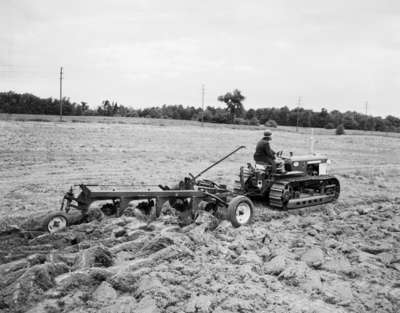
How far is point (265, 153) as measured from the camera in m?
10.4

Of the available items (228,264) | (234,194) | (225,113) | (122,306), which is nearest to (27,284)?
(122,306)

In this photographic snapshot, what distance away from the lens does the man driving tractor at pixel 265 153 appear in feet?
33.5

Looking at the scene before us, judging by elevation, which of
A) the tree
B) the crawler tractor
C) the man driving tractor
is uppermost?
the tree

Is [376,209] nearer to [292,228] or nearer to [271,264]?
[292,228]

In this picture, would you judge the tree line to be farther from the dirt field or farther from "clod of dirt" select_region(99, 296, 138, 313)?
"clod of dirt" select_region(99, 296, 138, 313)

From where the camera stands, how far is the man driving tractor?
33.5ft

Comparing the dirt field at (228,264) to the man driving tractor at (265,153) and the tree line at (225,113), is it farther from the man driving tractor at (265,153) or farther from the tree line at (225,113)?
the tree line at (225,113)

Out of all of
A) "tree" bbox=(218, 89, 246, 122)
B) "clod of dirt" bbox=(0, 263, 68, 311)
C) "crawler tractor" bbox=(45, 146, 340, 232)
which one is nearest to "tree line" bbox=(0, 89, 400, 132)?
"tree" bbox=(218, 89, 246, 122)

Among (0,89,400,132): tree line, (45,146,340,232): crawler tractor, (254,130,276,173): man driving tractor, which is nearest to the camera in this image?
(45,146,340,232): crawler tractor

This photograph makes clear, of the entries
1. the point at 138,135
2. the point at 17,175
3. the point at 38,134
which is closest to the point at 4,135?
the point at 38,134

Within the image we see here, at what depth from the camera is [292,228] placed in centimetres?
906

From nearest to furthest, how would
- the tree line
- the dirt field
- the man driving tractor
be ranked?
the dirt field
the man driving tractor
the tree line

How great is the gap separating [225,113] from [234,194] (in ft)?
178

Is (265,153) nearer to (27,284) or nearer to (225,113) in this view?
(27,284)
